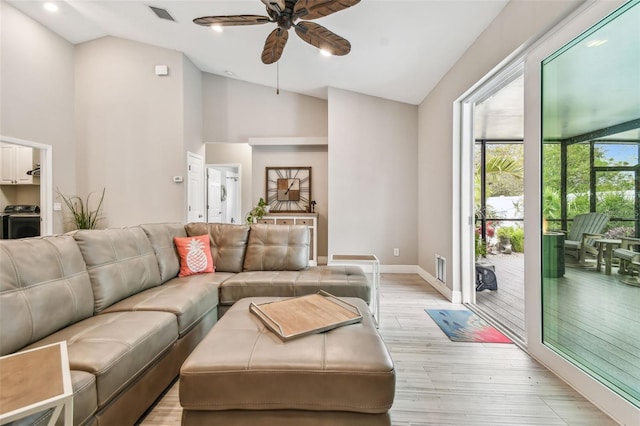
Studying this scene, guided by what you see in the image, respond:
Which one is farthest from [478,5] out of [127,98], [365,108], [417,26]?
[127,98]

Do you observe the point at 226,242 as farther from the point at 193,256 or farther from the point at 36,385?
the point at 36,385

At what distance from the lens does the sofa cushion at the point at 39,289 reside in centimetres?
129

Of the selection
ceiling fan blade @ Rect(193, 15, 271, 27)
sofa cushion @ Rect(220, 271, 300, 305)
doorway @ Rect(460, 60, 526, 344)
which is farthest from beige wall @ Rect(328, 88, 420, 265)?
ceiling fan blade @ Rect(193, 15, 271, 27)

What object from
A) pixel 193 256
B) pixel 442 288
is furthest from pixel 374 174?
pixel 193 256

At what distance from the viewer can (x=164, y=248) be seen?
257cm

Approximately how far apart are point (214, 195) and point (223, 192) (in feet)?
1.73

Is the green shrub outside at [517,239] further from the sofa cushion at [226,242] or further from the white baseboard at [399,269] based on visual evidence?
the sofa cushion at [226,242]

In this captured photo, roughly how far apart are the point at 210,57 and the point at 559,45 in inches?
184

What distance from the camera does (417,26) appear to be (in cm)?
271

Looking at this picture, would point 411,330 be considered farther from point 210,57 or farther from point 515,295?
point 210,57

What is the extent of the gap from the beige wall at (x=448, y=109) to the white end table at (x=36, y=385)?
119 inches

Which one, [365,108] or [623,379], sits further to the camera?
[365,108]

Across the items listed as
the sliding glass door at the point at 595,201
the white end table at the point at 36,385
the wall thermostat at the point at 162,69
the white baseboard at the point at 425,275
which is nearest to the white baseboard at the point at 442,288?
the white baseboard at the point at 425,275

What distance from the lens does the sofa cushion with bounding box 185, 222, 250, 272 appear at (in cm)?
286
